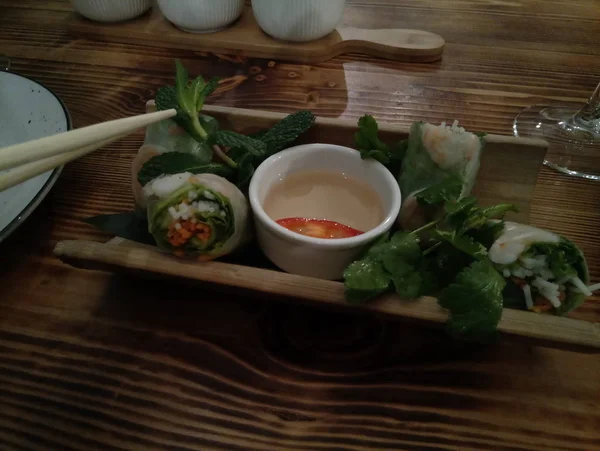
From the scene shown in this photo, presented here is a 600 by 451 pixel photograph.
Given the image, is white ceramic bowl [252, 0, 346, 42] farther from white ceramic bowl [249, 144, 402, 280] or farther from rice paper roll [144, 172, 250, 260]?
rice paper roll [144, 172, 250, 260]

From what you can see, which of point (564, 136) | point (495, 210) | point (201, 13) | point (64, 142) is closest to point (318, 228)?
point (495, 210)

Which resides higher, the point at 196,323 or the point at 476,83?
the point at 476,83

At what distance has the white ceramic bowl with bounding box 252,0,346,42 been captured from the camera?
1459mm

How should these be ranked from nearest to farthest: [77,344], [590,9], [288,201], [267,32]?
[77,344] < [288,201] < [267,32] < [590,9]

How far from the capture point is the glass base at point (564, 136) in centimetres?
118

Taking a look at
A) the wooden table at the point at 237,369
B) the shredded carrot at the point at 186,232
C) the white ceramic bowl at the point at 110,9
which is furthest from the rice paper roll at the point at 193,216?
the white ceramic bowl at the point at 110,9

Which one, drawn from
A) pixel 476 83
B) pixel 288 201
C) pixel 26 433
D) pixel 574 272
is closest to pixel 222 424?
pixel 26 433

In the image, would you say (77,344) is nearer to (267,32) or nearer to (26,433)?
(26,433)

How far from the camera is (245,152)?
926mm

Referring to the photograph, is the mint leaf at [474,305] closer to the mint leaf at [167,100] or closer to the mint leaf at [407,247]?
the mint leaf at [407,247]

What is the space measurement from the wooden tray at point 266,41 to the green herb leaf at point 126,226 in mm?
936

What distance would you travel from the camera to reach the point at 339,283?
0.70m

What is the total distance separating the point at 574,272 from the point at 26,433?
2.78 ft

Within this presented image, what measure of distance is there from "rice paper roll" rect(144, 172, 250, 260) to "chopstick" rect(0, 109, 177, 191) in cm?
12
